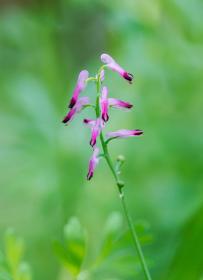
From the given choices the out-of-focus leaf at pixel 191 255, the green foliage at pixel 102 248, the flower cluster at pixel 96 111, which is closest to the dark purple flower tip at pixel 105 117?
the flower cluster at pixel 96 111

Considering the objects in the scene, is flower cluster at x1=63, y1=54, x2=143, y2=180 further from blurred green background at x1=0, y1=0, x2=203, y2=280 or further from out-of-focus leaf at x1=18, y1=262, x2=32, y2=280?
blurred green background at x1=0, y1=0, x2=203, y2=280

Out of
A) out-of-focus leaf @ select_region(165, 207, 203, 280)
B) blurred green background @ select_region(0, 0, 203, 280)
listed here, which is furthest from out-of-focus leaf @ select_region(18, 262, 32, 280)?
blurred green background @ select_region(0, 0, 203, 280)

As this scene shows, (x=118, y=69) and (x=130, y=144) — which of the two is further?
(x=130, y=144)

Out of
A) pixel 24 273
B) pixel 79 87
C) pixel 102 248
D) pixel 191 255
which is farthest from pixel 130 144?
pixel 79 87

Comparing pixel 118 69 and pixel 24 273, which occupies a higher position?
pixel 118 69

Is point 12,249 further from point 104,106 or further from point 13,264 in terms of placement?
point 104,106

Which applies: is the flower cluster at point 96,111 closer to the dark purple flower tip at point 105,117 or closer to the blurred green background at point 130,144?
the dark purple flower tip at point 105,117

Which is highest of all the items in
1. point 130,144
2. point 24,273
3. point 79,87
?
point 130,144
